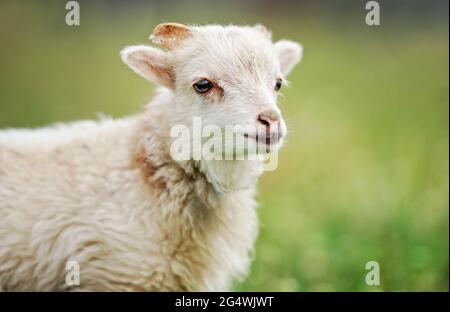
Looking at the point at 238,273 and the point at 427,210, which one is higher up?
the point at 427,210

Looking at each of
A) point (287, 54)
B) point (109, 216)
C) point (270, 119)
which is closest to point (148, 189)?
point (109, 216)

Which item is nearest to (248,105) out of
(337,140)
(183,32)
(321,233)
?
(183,32)

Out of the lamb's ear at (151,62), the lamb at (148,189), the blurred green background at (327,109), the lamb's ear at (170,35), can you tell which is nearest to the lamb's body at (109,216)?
the lamb at (148,189)

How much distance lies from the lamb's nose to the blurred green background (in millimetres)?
1896

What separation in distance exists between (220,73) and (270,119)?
0.44m

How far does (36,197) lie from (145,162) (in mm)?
681

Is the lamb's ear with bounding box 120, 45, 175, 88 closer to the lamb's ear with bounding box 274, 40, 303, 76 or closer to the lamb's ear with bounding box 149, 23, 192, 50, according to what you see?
the lamb's ear with bounding box 149, 23, 192, 50

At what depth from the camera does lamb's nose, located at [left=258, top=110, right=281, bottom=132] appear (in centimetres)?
397

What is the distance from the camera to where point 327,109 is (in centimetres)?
927

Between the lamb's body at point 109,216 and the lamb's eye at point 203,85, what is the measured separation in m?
0.43

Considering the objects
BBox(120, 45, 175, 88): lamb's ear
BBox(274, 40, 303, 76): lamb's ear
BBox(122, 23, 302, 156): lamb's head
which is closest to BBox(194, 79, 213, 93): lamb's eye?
BBox(122, 23, 302, 156): lamb's head
